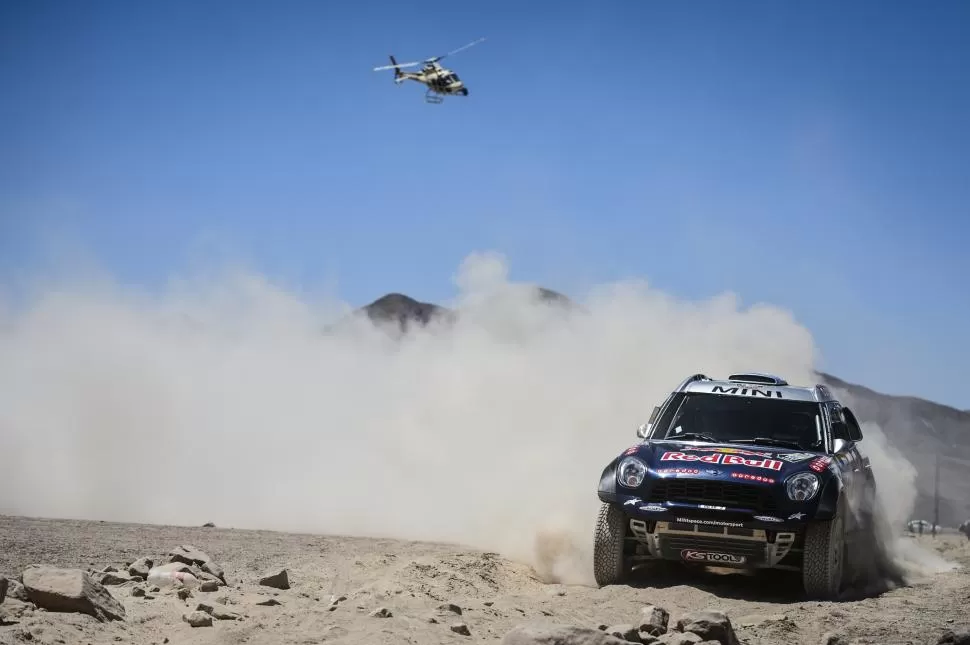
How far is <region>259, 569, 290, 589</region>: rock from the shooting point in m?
9.38

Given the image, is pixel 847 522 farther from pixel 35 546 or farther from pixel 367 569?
pixel 35 546

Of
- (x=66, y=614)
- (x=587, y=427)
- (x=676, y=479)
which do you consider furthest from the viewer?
(x=587, y=427)

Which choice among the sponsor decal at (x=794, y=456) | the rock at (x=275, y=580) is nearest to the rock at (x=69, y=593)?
the rock at (x=275, y=580)

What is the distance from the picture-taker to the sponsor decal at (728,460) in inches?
392

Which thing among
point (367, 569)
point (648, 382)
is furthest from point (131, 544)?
point (648, 382)

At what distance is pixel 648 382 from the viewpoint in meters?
22.9

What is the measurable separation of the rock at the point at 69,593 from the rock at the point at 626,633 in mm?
3329

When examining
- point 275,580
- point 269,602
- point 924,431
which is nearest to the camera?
point 269,602

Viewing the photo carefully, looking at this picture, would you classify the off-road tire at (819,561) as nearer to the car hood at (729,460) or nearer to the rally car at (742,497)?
the rally car at (742,497)

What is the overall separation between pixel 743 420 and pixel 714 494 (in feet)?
5.41

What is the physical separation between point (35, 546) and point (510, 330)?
56.8 feet

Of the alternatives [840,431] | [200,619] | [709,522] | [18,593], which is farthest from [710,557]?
[18,593]

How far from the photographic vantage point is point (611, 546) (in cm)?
1017

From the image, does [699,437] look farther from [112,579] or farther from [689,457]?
[112,579]
